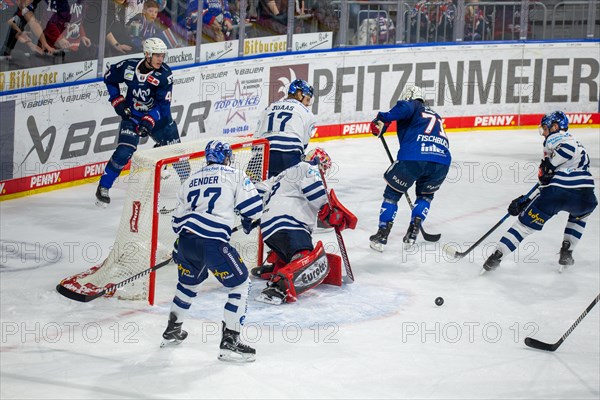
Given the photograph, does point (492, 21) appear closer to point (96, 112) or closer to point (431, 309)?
point (96, 112)

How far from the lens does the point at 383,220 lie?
849cm

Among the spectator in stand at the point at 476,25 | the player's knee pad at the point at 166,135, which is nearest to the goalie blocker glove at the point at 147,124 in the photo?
the player's knee pad at the point at 166,135

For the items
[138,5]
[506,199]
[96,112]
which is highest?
[138,5]

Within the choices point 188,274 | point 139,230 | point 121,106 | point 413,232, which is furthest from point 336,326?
point 121,106

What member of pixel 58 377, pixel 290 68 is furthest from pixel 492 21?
pixel 58 377

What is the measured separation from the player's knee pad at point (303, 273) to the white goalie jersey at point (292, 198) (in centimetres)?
22

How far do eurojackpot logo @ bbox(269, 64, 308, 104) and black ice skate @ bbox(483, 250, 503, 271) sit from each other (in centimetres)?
494

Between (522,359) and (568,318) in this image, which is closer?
(522,359)

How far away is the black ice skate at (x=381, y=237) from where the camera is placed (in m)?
8.51

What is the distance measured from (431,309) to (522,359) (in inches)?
37.7

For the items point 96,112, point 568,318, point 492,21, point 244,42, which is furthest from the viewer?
point 492,21

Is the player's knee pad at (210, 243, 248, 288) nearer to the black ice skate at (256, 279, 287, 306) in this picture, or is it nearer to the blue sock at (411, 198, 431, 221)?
the black ice skate at (256, 279, 287, 306)

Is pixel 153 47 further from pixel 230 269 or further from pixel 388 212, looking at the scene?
pixel 230 269

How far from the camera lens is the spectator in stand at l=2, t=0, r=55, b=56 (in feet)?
31.3
